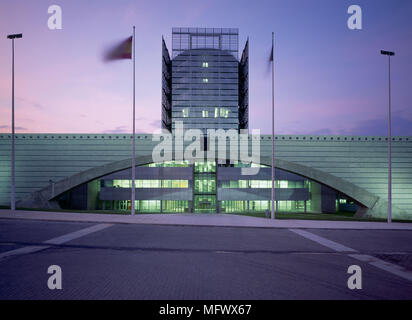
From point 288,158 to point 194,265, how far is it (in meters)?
26.1

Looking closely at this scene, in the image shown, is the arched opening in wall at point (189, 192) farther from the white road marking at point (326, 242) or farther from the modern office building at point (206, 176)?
the white road marking at point (326, 242)

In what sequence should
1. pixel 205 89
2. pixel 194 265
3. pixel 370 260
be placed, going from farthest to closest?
pixel 205 89 → pixel 370 260 → pixel 194 265

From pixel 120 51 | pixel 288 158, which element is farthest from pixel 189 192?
pixel 120 51

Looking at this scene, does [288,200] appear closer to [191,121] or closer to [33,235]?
[33,235]

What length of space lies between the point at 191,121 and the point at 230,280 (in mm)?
71897

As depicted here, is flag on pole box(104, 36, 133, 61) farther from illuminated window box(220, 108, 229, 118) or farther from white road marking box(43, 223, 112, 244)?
illuminated window box(220, 108, 229, 118)

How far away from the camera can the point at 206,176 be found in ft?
153

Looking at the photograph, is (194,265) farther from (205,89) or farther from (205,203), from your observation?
(205,89)

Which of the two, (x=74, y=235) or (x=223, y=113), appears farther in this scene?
(x=223, y=113)

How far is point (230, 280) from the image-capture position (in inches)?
259

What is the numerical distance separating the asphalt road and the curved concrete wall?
18.7m

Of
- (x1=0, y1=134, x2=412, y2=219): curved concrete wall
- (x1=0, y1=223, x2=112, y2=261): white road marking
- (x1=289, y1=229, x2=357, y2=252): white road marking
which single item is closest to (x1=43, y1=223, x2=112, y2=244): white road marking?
(x1=0, y1=223, x2=112, y2=261): white road marking

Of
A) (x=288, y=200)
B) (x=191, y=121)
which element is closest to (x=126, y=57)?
(x=288, y=200)

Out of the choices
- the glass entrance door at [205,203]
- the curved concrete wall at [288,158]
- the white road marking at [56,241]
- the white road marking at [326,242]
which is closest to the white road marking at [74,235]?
the white road marking at [56,241]
